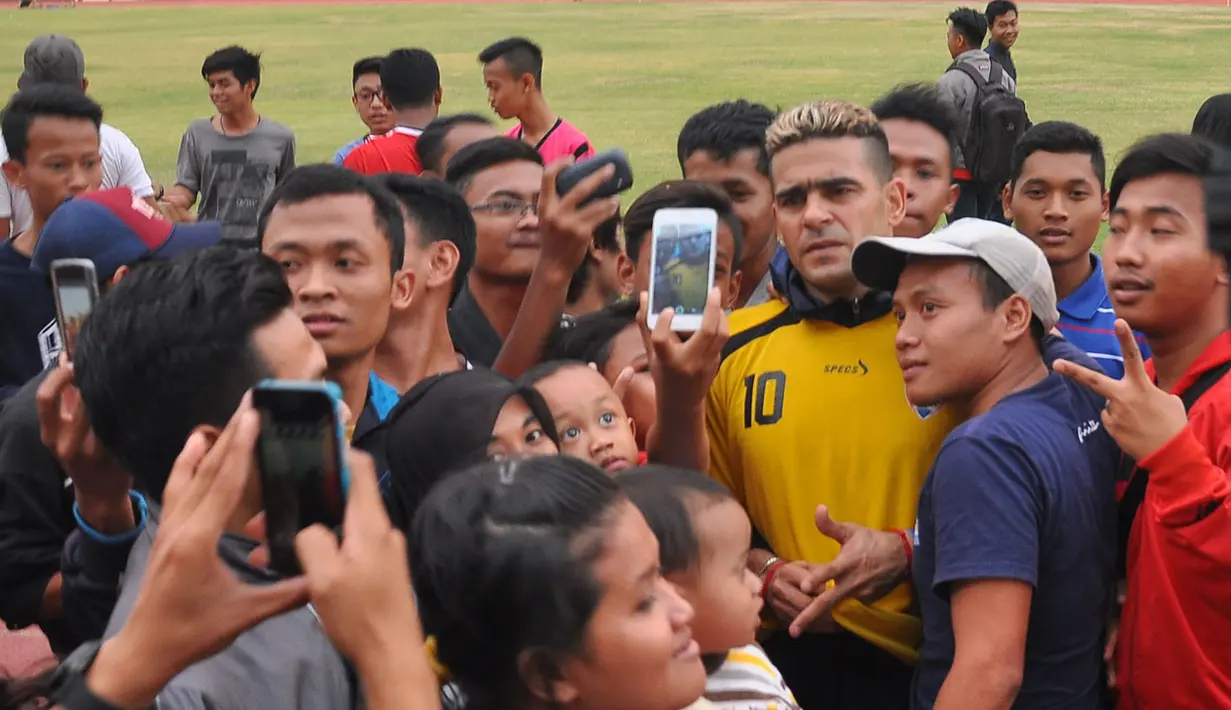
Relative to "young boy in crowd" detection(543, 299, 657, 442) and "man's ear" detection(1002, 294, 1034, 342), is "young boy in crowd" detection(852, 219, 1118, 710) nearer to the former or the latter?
"man's ear" detection(1002, 294, 1034, 342)

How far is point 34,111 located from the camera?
5.54 meters

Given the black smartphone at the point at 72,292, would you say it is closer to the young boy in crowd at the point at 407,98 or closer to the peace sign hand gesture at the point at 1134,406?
the peace sign hand gesture at the point at 1134,406

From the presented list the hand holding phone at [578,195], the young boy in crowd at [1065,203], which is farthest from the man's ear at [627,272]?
the young boy in crowd at [1065,203]

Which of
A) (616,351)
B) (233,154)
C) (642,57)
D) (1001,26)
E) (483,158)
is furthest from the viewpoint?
(642,57)

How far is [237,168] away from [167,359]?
8.35 metres

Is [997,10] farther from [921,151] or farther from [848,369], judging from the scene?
[848,369]

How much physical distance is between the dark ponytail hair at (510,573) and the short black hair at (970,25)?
10.7 m

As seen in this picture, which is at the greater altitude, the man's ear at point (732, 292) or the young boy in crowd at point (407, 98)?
the young boy in crowd at point (407, 98)

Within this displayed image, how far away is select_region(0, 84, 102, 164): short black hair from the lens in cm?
551

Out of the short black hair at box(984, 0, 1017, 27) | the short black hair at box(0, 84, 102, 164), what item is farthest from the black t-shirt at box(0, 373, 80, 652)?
the short black hair at box(984, 0, 1017, 27)

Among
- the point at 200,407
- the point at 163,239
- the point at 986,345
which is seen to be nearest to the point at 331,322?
the point at 163,239

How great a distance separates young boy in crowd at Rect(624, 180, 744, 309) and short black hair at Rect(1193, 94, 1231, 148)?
1.92m

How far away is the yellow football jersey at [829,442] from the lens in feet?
10.7

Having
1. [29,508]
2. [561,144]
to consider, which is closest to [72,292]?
[29,508]
